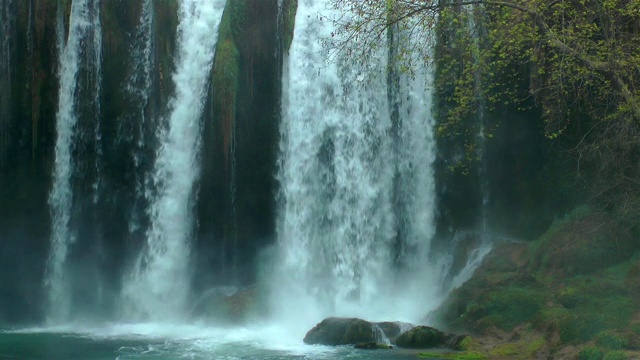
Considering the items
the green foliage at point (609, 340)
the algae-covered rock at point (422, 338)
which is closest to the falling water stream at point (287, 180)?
the algae-covered rock at point (422, 338)

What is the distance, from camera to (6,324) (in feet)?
67.4

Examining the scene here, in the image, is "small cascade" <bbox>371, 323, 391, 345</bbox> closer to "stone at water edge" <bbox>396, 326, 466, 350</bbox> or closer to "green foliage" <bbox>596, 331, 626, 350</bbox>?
"stone at water edge" <bbox>396, 326, 466, 350</bbox>

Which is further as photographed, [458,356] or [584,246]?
[584,246]

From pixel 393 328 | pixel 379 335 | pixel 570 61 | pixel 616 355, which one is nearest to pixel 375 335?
pixel 379 335

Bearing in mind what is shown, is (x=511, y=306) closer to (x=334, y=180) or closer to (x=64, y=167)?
(x=334, y=180)

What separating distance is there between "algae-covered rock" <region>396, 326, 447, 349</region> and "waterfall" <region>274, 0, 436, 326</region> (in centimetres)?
299

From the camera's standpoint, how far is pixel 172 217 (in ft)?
68.7

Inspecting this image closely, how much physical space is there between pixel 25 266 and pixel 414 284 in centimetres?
921

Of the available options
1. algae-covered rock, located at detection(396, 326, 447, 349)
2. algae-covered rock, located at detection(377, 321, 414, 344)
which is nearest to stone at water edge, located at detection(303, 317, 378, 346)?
algae-covered rock, located at detection(377, 321, 414, 344)

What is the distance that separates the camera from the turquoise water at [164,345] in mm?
16047

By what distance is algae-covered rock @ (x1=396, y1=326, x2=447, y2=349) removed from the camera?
16.3m

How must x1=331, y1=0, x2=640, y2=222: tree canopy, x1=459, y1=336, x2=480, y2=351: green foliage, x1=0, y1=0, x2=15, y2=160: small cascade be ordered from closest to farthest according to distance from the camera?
x1=331, y1=0, x2=640, y2=222: tree canopy
x1=459, y1=336, x2=480, y2=351: green foliage
x1=0, y1=0, x2=15, y2=160: small cascade

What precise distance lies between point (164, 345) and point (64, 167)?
5944 mm

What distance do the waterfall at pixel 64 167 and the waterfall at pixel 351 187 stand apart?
494 cm
